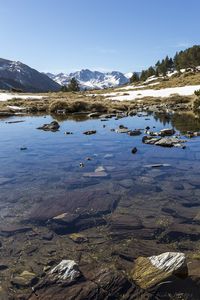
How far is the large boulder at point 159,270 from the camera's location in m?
7.74

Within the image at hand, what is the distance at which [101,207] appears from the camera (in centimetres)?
1274

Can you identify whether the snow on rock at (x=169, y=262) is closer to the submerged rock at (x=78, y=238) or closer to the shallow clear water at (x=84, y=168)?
the submerged rock at (x=78, y=238)

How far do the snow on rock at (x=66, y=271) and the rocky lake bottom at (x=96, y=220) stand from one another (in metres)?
0.05

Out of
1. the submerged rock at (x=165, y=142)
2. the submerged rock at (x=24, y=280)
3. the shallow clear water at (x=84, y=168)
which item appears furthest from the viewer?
the submerged rock at (x=165, y=142)

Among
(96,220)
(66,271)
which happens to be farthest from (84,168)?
(66,271)

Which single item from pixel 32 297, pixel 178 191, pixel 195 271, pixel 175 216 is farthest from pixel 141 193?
pixel 32 297

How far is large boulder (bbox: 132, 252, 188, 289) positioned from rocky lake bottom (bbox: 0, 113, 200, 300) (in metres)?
0.11

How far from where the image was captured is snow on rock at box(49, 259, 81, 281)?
8055 millimetres

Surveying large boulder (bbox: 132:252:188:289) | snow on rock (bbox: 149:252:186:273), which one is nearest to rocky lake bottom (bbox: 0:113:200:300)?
large boulder (bbox: 132:252:188:289)

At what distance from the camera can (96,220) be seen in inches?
458

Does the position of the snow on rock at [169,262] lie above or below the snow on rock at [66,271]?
above

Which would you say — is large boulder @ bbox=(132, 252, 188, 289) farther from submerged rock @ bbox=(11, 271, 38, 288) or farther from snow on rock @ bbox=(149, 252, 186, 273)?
submerged rock @ bbox=(11, 271, 38, 288)

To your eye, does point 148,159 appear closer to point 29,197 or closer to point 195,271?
point 29,197

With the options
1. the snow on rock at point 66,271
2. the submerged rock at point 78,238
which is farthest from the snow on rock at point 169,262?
the submerged rock at point 78,238
